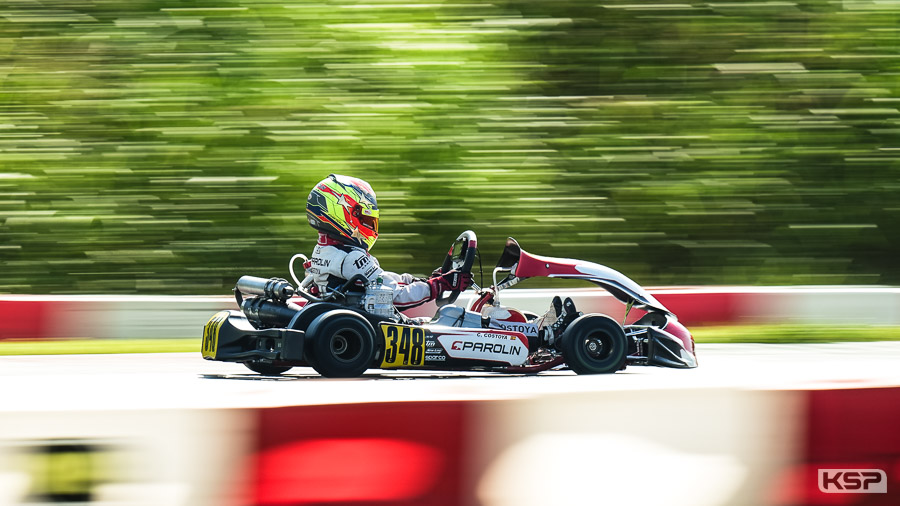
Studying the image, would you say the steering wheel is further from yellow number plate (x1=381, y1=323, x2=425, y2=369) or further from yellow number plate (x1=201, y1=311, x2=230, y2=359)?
yellow number plate (x1=201, y1=311, x2=230, y2=359)

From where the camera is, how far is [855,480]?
154 inches

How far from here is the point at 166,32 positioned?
1530cm

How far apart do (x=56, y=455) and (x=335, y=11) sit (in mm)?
12999

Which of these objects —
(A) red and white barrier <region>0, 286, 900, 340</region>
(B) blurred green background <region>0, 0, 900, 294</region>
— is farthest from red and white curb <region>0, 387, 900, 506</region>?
(B) blurred green background <region>0, 0, 900, 294</region>

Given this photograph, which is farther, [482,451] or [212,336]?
[212,336]

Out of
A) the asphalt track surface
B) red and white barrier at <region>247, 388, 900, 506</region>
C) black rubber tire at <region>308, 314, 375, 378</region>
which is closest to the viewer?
red and white barrier at <region>247, 388, 900, 506</region>

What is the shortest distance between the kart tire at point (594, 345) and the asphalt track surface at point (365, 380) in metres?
0.15

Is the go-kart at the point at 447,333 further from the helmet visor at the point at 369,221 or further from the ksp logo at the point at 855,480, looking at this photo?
the ksp logo at the point at 855,480

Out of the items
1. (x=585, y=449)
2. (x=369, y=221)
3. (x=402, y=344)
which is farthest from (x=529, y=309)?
(x=585, y=449)

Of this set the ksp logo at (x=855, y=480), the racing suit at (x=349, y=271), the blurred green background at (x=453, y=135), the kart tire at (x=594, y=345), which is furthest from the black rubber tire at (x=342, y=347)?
the blurred green background at (x=453, y=135)

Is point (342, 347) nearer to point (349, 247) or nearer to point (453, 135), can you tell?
point (349, 247)

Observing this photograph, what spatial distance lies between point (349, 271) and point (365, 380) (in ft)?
2.73

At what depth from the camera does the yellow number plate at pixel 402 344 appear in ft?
22.3

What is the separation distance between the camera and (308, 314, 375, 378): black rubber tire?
262 inches
